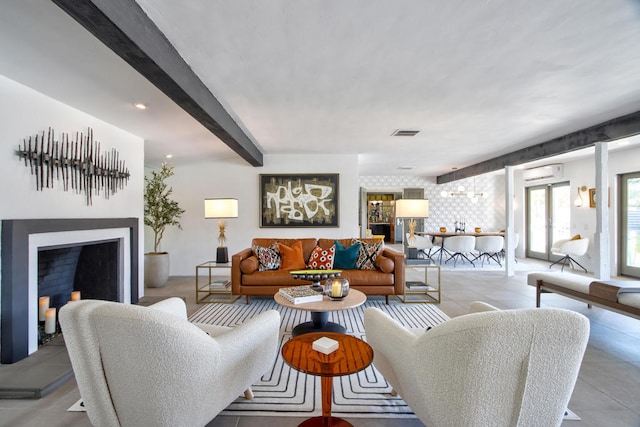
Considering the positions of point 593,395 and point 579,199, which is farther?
point 579,199

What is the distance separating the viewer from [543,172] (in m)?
7.41

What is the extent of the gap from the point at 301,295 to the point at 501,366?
6.24 feet

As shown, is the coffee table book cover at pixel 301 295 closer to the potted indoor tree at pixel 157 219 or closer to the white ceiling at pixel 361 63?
the white ceiling at pixel 361 63

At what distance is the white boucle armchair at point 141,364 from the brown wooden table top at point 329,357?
14.1 inches

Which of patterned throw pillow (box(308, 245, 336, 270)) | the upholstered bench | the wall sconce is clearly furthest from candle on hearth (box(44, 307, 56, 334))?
the wall sconce

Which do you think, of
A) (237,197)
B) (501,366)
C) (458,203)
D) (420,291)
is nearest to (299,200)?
(237,197)

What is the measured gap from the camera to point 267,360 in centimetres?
184

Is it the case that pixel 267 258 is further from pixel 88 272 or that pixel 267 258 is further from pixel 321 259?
pixel 88 272

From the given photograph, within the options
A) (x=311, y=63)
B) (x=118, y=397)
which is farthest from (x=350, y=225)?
(x=118, y=397)

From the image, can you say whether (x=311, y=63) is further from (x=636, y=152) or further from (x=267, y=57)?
(x=636, y=152)

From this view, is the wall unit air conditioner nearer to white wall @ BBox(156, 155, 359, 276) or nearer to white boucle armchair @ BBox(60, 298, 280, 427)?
white wall @ BBox(156, 155, 359, 276)

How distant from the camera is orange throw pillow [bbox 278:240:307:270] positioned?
4.18 m

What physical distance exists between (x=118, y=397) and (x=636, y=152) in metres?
8.04

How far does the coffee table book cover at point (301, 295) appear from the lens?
108 inches
